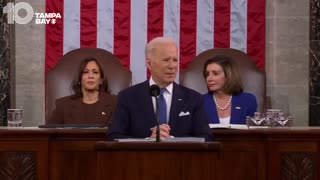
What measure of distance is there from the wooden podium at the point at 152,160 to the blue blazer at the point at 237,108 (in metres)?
2.05

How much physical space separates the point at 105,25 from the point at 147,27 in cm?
42

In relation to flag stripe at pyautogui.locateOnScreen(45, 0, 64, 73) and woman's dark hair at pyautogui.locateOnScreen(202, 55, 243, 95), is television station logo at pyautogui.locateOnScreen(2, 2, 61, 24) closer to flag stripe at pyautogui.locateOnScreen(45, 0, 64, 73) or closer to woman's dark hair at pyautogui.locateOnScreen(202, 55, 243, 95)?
flag stripe at pyautogui.locateOnScreen(45, 0, 64, 73)

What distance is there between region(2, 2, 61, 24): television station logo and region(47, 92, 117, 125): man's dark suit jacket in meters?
1.50

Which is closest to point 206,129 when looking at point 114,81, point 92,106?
point 92,106

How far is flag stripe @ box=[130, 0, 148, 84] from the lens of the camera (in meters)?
6.87

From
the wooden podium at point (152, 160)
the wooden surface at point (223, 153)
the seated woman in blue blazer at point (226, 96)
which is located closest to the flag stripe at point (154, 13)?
the seated woman in blue blazer at point (226, 96)

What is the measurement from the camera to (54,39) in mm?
6855

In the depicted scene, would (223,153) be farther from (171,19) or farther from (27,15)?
(27,15)

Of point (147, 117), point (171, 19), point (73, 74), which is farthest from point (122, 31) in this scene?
point (147, 117)

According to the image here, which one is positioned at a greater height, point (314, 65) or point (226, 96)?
point (314, 65)

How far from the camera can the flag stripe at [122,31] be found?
270 inches

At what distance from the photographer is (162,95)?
165 inches

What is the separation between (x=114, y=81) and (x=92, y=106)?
620 millimetres

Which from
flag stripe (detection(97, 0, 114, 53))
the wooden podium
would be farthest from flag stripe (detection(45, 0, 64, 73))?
the wooden podium
